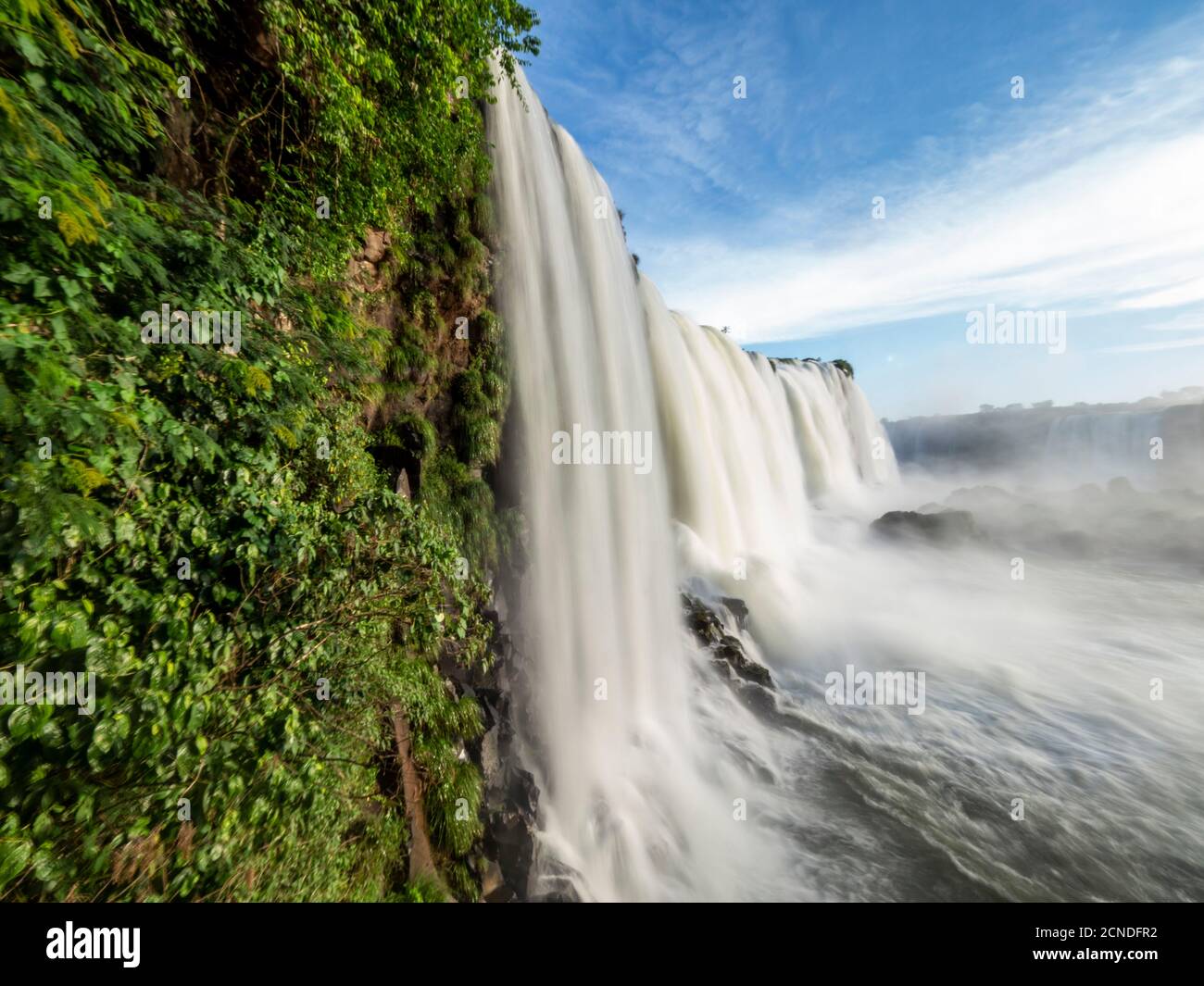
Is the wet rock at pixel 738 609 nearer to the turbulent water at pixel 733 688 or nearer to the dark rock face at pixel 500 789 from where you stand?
the turbulent water at pixel 733 688

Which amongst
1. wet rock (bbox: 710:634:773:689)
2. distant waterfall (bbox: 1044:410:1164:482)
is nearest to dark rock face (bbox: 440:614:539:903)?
wet rock (bbox: 710:634:773:689)

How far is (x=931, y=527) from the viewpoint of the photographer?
2134cm

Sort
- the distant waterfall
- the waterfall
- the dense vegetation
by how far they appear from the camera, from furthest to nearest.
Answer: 1. the distant waterfall
2. the waterfall
3. the dense vegetation

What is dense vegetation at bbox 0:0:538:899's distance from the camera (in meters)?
1.97

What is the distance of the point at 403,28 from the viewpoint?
449 centimetres

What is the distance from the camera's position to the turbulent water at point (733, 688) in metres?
6.12

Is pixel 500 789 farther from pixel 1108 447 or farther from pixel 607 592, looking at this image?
pixel 1108 447

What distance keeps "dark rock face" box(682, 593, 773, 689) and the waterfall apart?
40cm

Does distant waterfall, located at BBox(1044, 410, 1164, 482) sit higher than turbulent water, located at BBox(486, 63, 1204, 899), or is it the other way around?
distant waterfall, located at BBox(1044, 410, 1164, 482)

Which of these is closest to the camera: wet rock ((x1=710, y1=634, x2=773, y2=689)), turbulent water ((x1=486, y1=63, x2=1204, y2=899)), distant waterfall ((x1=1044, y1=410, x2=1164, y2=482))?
turbulent water ((x1=486, y1=63, x2=1204, y2=899))

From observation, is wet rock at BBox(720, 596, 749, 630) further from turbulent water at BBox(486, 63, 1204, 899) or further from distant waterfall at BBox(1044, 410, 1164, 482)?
distant waterfall at BBox(1044, 410, 1164, 482)

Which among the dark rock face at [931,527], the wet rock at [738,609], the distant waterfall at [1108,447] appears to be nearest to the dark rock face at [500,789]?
the wet rock at [738,609]
